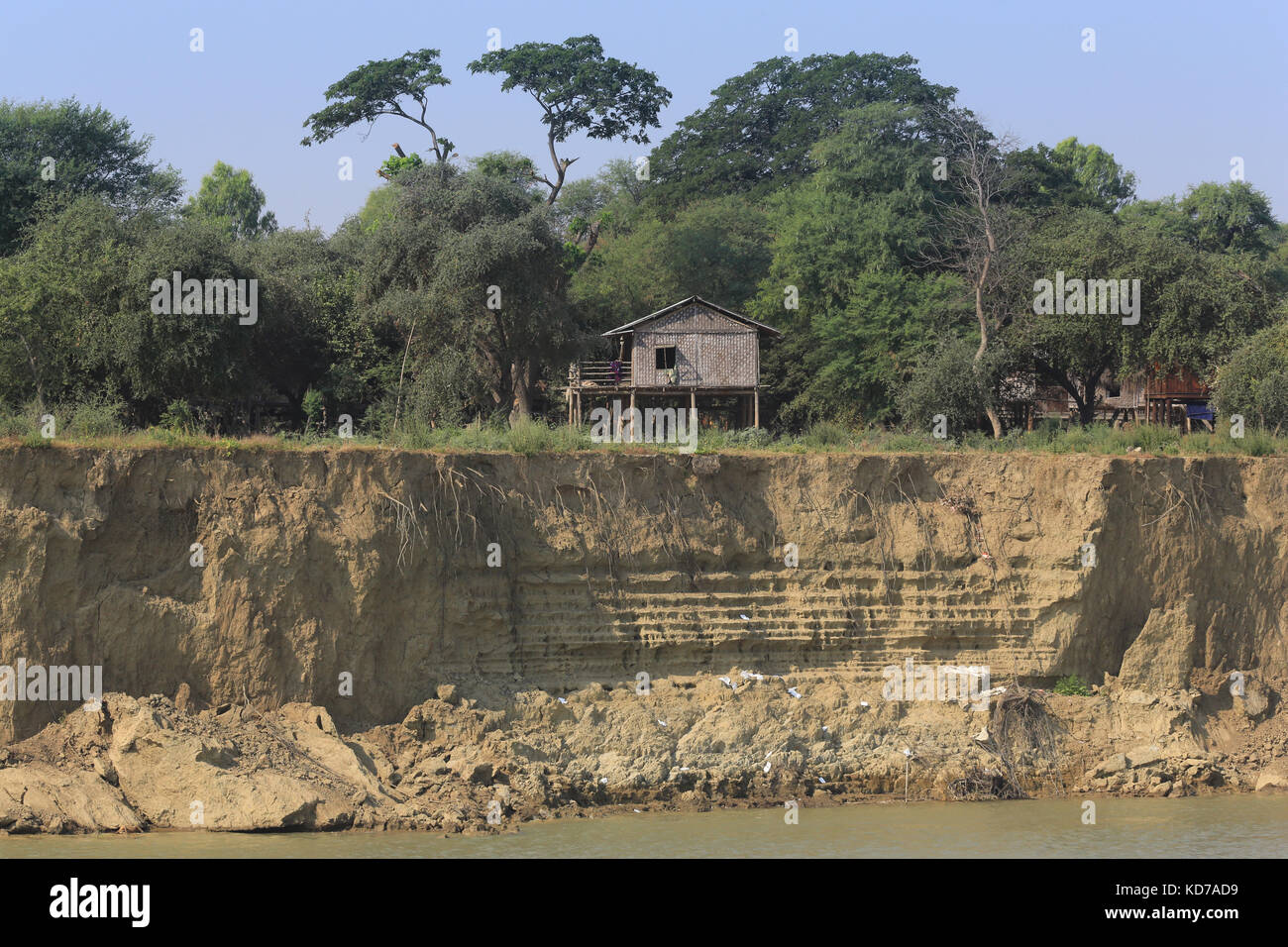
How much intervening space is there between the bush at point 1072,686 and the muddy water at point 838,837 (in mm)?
1748

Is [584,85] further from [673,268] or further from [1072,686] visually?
[1072,686]

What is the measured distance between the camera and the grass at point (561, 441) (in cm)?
1602

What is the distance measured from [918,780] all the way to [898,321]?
50.8 feet

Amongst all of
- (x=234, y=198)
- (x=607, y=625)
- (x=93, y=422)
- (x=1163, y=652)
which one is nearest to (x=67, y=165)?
(x=93, y=422)

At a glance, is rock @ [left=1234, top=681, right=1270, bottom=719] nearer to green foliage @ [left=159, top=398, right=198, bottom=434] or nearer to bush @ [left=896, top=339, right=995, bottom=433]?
bush @ [left=896, top=339, right=995, bottom=433]

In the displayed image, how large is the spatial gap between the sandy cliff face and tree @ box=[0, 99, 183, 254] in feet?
41.1

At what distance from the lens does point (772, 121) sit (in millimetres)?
50062

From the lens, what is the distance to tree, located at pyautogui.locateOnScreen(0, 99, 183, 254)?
2664 centimetres

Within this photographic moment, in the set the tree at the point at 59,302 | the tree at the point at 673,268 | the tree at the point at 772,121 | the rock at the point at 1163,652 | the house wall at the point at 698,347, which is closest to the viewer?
the rock at the point at 1163,652

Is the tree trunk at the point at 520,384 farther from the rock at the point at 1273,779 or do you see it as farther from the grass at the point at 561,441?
the rock at the point at 1273,779

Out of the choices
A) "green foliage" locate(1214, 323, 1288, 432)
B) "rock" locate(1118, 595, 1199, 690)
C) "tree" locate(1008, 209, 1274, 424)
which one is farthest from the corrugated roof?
"rock" locate(1118, 595, 1199, 690)

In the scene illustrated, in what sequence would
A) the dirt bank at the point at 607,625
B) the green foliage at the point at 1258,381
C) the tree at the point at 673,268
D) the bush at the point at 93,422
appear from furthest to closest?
the tree at the point at 673,268 < the green foliage at the point at 1258,381 < the bush at the point at 93,422 < the dirt bank at the point at 607,625

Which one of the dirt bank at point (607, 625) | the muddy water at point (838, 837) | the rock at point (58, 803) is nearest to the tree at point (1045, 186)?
the dirt bank at point (607, 625)

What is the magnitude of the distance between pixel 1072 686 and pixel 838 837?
522cm
